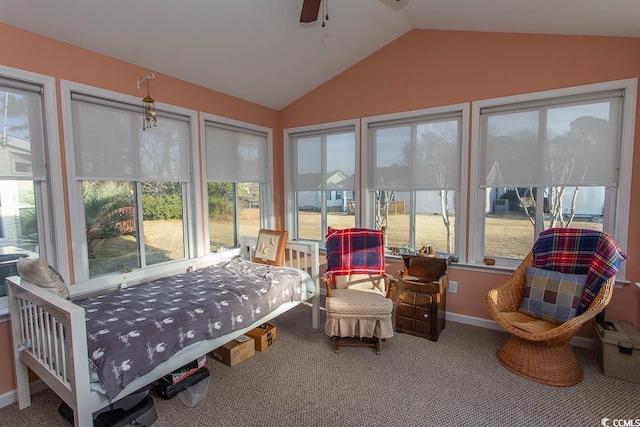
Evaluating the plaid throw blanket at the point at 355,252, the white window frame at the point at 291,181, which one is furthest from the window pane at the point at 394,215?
the plaid throw blanket at the point at 355,252

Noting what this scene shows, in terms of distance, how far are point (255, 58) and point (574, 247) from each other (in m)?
3.28

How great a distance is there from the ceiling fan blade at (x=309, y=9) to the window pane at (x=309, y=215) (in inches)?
93.0

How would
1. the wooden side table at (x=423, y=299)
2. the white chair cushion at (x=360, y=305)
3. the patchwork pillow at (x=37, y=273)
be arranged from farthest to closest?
the wooden side table at (x=423, y=299) → the white chair cushion at (x=360, y=305) → the patchwork pillow at (x=37, y=273)

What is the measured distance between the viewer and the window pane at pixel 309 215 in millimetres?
4129

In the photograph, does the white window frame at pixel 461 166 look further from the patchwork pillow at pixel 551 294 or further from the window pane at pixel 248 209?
the window pane at pixel 248 209

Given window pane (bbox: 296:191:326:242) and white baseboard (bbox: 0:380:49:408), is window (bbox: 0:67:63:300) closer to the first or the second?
white baseboard (bbox: 0:380:49:408)

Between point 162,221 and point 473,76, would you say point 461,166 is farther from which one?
point 162,221

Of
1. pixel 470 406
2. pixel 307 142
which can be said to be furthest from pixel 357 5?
pixel 470 406

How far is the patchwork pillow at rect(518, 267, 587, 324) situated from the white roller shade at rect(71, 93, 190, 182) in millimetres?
3294

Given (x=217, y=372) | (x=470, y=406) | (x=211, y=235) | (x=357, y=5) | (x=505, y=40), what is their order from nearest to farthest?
(x=470, y=406)
(x=217, y=372)
(x=357, y=5)
(x=505, y=40)
(x=211, y=235)

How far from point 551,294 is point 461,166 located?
53.6 inches

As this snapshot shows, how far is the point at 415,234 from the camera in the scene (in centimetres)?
354

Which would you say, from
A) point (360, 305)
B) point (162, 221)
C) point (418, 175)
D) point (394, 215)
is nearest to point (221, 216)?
point (162, 221)

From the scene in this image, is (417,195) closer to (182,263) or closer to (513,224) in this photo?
(513,224)
